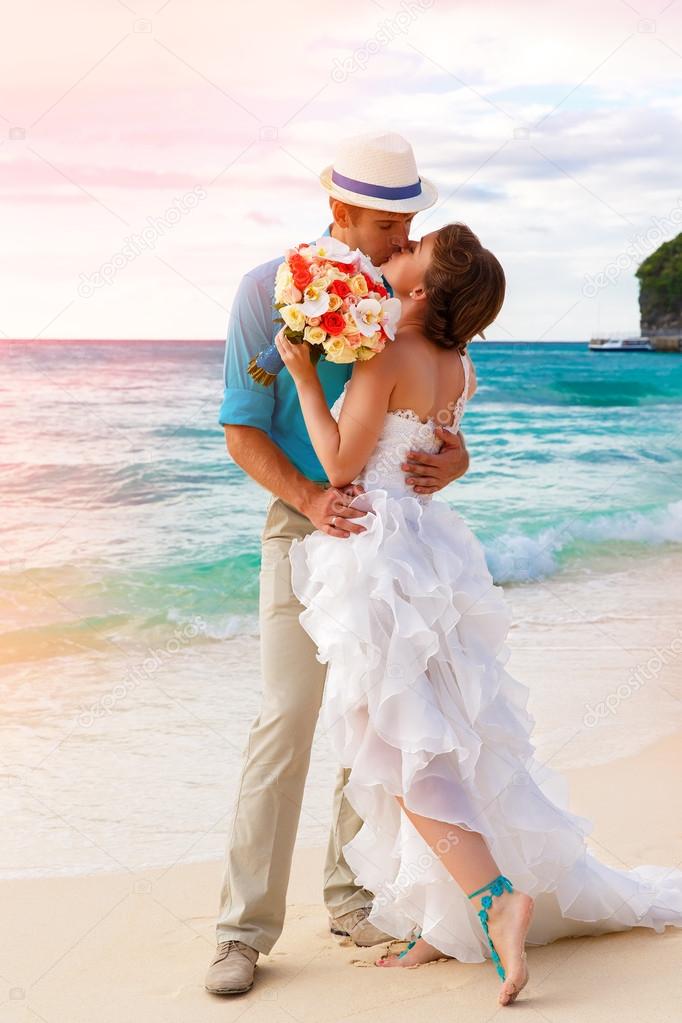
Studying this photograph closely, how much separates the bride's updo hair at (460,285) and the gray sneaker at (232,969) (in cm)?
161

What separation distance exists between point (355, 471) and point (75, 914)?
1844 millimetres

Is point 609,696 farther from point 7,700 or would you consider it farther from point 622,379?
point 622,379

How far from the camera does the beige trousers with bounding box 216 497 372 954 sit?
2863 mm

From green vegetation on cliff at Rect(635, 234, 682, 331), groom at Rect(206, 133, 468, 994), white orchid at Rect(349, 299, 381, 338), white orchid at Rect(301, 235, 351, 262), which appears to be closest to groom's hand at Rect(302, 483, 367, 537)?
groom at Rect(206, 133, 468, 994)

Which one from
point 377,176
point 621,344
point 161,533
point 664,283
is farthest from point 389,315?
point 664,283

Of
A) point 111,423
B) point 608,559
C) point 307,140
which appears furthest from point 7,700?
point 111,423

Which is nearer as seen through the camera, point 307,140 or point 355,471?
point 355,471

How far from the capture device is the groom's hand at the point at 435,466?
2854 mm

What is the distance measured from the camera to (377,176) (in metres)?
2.92

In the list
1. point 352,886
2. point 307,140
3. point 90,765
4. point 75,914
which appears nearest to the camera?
point 352,886

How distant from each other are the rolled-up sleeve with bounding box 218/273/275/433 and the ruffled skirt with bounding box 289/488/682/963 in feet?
1.30

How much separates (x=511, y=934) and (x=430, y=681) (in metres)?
0.60

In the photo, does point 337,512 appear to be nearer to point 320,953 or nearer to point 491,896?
point 491,896

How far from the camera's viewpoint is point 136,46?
14164 millimetres
